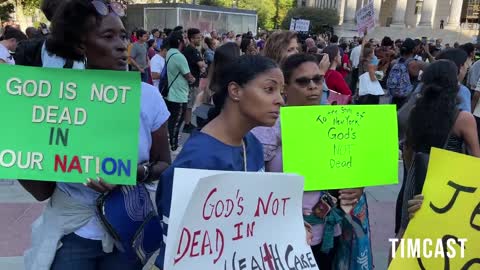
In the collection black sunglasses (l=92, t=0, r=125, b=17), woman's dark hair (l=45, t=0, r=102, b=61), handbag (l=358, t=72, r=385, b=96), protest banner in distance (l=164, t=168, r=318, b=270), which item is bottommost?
handbag (l=358, t=72, r=385, b=96)

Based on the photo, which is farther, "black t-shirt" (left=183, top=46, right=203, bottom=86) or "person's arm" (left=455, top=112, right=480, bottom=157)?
"black t-shirt" (left=183, top=46, right=203, bottom=86)

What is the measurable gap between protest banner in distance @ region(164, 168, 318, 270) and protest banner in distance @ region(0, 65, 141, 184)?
0.37 metres

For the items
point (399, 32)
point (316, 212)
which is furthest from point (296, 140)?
point (399, 32)

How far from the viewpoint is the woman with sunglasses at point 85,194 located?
1941 mm

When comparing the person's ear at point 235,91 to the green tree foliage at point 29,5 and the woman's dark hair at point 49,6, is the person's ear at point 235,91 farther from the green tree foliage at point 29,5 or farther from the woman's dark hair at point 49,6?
the green tree foliage at point 29,5

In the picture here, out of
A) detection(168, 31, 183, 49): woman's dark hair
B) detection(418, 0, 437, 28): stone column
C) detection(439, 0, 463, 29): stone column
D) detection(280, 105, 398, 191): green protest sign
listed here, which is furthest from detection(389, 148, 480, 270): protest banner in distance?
detection(439, 0, 463, 29): stone column

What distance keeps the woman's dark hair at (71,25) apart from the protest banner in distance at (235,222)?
0.80m

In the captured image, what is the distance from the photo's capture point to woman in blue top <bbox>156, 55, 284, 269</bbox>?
1.82m

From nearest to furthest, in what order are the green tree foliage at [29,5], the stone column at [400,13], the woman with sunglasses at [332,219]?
the woman with sunglasses at [332,219] < the green tree foliage at [29,5] < the stone column at [400,13]

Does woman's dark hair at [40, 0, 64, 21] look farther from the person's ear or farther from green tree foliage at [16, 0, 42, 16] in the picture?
green tree foliage at [16, 0, 42, 16]

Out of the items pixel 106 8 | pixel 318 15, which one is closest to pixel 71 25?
pixel 106 8

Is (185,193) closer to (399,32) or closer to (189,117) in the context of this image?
(189,117)

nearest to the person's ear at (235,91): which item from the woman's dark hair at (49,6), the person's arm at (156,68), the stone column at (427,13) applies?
the woman's dark hair at (49,6)

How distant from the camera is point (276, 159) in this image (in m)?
2.48
